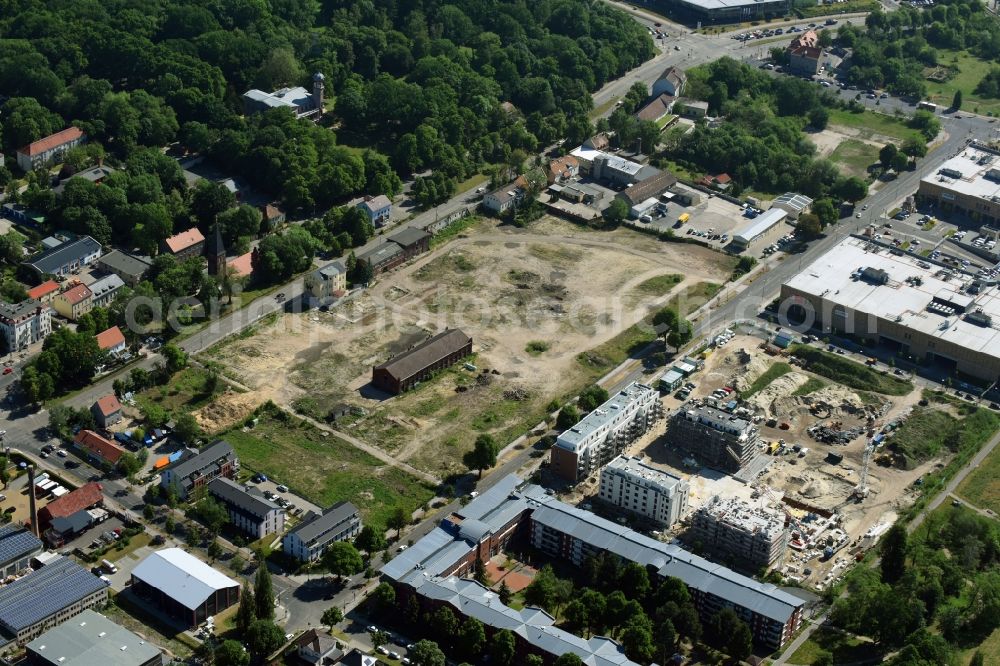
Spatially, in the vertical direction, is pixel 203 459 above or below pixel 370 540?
above

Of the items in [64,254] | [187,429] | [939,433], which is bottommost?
[939,433]

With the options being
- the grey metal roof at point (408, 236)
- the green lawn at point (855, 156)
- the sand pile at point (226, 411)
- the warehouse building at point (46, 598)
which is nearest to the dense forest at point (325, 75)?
the grey metal roof at point (408, 236)

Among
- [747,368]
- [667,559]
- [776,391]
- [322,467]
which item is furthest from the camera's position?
[747,368]

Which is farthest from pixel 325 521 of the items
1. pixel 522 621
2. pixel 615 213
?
pixel 615 213

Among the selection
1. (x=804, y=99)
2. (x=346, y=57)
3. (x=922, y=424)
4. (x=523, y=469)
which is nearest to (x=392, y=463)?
(x=523, y=469)

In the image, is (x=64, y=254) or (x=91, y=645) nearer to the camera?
(x=91, y=645)

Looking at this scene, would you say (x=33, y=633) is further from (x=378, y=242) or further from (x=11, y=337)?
(x=378, y=242)

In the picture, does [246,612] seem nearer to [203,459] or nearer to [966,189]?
[203,459]

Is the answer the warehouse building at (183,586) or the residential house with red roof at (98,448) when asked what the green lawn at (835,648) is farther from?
the residential house with red roof at (98,448)
